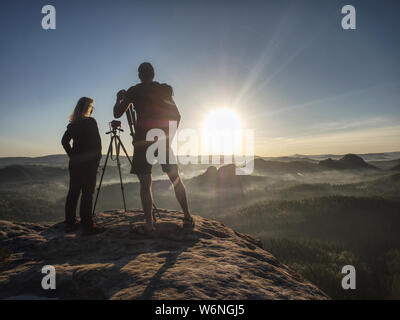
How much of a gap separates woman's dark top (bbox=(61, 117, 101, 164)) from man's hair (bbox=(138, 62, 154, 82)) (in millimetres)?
1684

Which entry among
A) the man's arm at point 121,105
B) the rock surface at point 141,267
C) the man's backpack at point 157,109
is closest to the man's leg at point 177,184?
the rock surface at point 141,267

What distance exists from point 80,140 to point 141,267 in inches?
132

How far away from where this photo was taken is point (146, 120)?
4.16 meters

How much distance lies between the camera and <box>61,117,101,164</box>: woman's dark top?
4.59 meters

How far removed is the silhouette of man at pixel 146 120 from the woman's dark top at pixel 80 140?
37.6 inches

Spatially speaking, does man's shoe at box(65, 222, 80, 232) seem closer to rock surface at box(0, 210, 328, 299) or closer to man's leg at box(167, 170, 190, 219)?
rock surface at box(0, 210, 328, 299)

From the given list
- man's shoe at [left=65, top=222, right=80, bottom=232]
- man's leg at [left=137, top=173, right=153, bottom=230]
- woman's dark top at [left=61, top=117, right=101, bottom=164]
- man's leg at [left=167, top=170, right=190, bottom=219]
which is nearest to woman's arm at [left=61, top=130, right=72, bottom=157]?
woman's dark top at [left=61, top=117, right=101, bottom=164]

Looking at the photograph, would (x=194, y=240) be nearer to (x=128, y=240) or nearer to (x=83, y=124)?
(x=128, y=240)

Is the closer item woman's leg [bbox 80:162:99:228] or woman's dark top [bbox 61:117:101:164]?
woman's leg [bbox 80:162:99:228]

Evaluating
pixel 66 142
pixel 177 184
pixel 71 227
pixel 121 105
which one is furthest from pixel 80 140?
pixel 177 184

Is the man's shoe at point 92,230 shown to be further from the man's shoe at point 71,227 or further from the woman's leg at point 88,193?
the man's shoe at point 71,227
